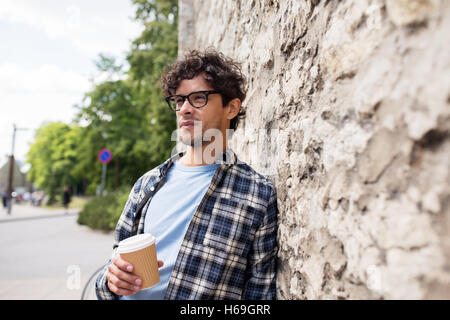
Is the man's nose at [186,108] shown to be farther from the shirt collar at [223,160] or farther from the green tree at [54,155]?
the green tree at [54,155]

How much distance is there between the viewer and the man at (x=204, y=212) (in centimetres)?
144

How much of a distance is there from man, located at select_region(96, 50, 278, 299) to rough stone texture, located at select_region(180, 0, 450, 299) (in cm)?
12

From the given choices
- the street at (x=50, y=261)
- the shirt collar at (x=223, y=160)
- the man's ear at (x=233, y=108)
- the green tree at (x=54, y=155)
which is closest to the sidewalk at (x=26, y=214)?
the street at (x=50, y=261)

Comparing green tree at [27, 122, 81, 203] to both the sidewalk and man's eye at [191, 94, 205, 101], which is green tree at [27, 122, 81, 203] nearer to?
the sidewalk

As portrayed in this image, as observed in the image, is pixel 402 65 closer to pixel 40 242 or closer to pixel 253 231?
pixel 253 231

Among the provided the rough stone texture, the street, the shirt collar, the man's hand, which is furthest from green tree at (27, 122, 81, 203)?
the rough stone texture

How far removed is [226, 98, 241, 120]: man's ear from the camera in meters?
1.82

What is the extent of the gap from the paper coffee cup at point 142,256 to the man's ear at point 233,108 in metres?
0.81

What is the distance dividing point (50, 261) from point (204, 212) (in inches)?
242

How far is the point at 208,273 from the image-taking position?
143 cm
